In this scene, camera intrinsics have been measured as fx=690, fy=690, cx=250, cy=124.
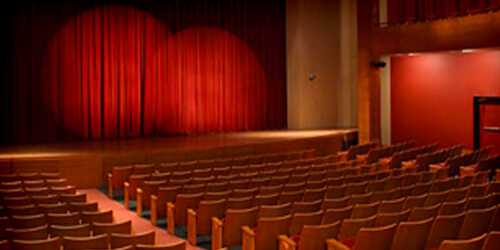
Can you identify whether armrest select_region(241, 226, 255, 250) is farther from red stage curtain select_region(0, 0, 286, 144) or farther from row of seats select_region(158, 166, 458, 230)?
red stage curtain select_region(0, 0, 286, 144)

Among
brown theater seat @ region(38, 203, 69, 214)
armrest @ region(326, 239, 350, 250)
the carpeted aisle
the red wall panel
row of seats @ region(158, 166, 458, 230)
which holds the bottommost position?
the carpeted aisle

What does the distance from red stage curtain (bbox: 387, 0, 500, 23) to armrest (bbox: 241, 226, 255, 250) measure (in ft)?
30.2

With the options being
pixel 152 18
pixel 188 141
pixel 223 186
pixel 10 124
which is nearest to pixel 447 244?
pixel 223 186

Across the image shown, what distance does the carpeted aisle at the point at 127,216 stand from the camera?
756 centimetres

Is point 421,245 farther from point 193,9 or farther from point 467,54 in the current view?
point 193,9

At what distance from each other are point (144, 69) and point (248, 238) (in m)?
10.9

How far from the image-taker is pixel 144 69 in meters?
16.5

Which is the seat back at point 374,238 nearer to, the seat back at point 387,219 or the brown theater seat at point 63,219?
the seat back at point 387,219

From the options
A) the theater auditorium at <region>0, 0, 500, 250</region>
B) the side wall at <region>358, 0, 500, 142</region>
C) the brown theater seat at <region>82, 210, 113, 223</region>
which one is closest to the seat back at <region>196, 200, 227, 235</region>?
the theater auditorium at <region>0, 0, 500, 250</region>

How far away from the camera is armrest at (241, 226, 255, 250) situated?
6098 millimetres

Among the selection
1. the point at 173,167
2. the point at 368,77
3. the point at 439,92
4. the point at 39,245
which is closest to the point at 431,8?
the point at 439,92

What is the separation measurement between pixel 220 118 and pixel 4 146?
5.56 meters

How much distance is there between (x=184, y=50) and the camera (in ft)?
55.5

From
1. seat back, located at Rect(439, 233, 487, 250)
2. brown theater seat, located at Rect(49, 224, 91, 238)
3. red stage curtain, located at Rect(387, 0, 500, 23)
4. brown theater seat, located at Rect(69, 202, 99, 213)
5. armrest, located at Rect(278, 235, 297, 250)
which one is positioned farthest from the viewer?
red stage curtain, located at Rect(387, 0, 500, 23)
